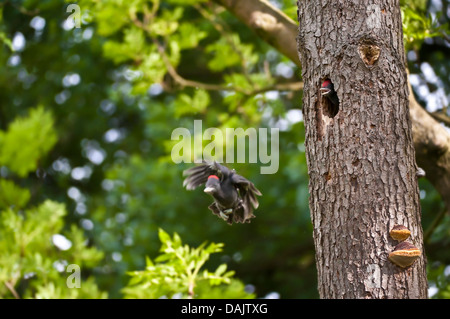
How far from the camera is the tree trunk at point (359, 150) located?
2.03 metres

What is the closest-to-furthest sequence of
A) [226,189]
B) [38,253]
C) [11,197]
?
[226,189], [38,253], [11,197]

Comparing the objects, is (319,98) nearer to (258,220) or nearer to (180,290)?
(180,290)

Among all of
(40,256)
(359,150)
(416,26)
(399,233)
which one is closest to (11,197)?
(40,256)

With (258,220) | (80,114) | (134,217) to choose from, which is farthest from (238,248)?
(80,114)

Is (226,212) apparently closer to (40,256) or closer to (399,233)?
(399,233)

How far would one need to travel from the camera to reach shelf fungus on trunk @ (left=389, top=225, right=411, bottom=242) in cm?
202

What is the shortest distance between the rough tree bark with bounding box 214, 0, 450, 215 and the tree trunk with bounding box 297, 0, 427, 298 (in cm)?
110

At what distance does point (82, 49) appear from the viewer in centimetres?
779

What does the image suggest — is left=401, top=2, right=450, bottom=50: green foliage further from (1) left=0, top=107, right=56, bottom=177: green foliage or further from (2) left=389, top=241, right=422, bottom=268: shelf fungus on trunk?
(1) left=0, top=107, right=56, bottom=177: green foliage

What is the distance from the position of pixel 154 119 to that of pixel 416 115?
4.27 m

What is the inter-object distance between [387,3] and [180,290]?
2.10 metres

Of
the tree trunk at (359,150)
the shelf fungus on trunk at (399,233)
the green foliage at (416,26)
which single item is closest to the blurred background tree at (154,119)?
the green foliage at (416,26)

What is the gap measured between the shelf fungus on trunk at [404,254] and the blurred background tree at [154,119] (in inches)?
66.1

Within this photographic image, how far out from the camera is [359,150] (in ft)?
6.91
